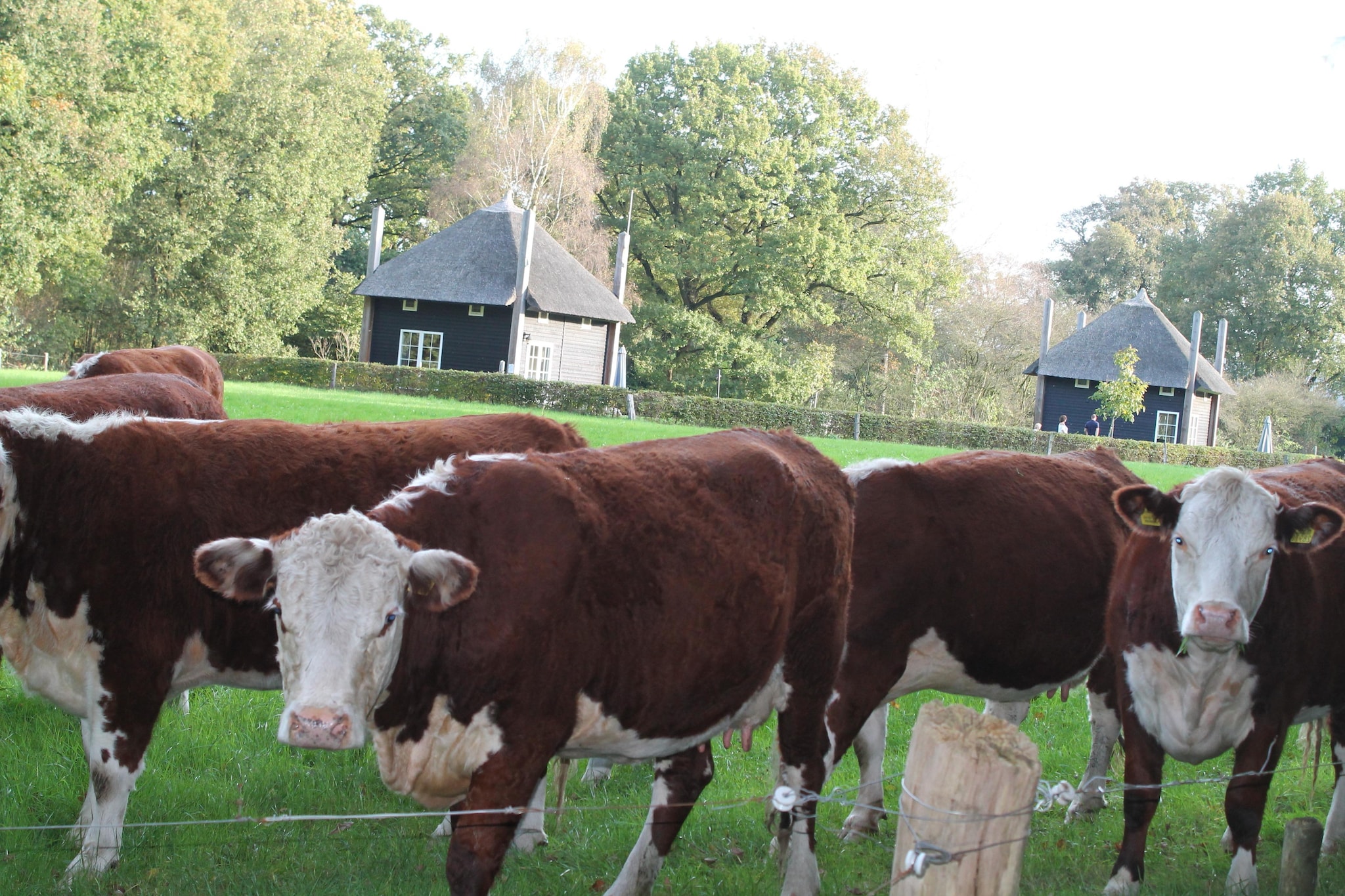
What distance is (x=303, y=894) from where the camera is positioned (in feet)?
15.6

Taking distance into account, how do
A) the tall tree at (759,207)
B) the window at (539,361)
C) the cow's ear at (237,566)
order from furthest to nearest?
1. the tall tree at (759,207)
2. the window at (539,361)
3. the cow's ear at (237,566)

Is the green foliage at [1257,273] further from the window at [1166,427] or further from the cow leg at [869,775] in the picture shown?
the cow leg at [869,775]

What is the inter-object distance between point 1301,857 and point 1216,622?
38.7 inches

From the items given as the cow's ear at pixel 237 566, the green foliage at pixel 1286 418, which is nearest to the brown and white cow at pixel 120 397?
the cow's ear at pixel 237 566

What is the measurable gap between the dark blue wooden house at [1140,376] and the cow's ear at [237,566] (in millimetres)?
55598

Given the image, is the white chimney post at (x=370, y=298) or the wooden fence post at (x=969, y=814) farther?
the white chimney post at (x=370, y=298)

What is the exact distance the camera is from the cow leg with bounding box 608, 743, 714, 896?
5.08m

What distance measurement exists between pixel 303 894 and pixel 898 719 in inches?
191

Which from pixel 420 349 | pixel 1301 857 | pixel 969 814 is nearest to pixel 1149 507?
pixel 1301 857

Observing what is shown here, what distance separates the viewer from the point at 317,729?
3613mm

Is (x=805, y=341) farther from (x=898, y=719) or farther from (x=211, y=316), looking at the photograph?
(x=898, y=719)

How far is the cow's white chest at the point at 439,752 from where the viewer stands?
13.7 ft

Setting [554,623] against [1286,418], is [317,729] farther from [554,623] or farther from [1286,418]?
[1286,418]

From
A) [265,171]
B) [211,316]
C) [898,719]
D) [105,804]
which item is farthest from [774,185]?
[105,804]
